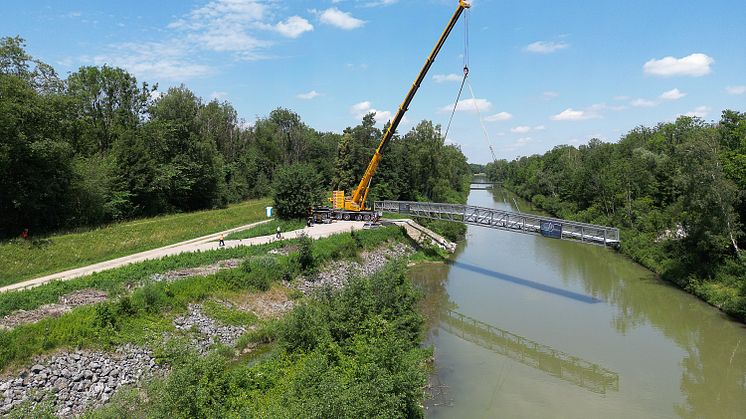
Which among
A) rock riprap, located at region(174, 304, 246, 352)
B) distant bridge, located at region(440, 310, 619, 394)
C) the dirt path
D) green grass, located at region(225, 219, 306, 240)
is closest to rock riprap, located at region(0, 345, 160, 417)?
rock riprap, located at region(174, 304, 246, 352)

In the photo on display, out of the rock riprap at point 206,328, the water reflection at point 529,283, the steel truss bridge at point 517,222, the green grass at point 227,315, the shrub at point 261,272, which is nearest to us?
the rock riprap at point 206,328

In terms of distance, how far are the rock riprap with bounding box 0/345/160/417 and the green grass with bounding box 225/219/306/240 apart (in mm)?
17561

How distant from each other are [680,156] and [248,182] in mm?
58704

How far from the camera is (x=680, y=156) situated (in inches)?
1093

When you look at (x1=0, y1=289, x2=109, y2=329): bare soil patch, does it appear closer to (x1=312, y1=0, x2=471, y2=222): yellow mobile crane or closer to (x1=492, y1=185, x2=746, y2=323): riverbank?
(x1=312, y1=0, x2=471, y2=222): yellow mobile crane

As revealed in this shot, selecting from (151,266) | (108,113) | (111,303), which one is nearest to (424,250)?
(151,266)

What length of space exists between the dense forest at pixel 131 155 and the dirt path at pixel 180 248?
207 inches

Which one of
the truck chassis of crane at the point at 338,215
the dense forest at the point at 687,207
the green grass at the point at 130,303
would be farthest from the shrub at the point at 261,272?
the dense forest at the point at 687,207

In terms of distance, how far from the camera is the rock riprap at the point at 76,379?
13266 millimetres

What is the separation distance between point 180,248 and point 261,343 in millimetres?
12811

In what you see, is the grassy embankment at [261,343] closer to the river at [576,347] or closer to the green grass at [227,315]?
the green grass at [227,315]

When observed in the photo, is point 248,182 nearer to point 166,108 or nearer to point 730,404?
point 166,108

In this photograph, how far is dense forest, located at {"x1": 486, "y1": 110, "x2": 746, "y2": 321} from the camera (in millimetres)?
26109

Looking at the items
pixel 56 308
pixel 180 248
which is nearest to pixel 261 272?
pixel 180 248
